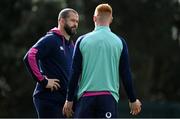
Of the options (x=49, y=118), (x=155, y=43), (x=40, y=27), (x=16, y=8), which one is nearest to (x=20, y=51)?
(x=40, y=27)

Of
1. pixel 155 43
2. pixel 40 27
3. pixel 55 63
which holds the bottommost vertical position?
pixel 155 43

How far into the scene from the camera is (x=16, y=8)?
27.7m

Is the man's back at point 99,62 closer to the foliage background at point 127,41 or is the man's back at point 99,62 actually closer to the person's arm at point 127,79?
the person's arm at point 127,79

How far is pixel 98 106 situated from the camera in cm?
746

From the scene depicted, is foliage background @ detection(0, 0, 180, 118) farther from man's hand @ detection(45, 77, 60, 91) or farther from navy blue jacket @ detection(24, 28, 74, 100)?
man's hand @ detection(45, 77, 60, 91)

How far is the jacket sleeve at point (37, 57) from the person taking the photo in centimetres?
838

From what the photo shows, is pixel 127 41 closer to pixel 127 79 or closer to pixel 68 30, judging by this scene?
pixel 68 30

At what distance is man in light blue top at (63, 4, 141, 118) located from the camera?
7.43m

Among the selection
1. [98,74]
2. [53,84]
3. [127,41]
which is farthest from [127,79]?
[127,41]

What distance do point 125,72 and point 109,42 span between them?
15.1 inches

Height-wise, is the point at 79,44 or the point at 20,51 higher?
the point at 79,44

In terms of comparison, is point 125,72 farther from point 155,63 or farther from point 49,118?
point 155,63

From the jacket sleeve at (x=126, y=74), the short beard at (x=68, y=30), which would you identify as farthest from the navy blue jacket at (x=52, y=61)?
the jacket sleeve at (x=126, y=74)

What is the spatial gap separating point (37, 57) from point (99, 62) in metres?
1.30
